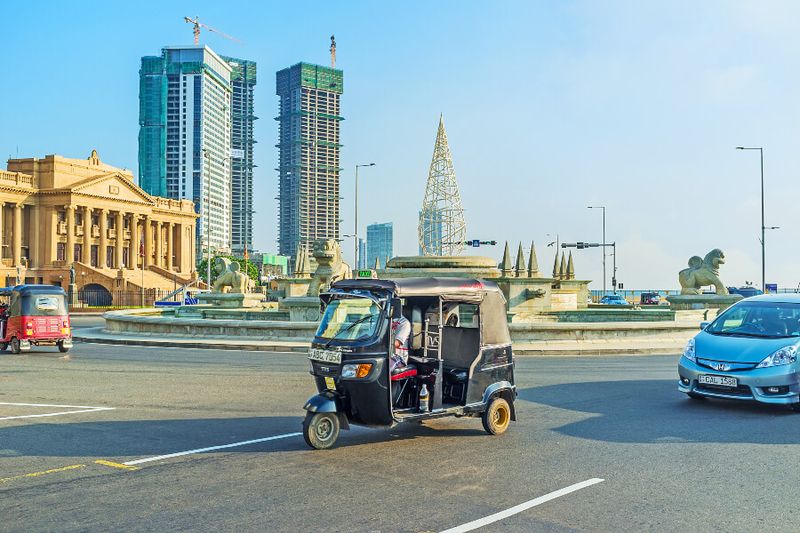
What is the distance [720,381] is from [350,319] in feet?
18.7

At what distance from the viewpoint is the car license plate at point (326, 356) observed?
332 inches

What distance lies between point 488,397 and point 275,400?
4385mm

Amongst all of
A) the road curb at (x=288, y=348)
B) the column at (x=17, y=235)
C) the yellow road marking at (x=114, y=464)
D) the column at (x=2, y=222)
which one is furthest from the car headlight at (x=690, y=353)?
the column at (x=2, y=222)

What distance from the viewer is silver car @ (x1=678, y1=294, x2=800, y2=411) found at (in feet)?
34.5

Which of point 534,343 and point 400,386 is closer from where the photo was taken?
point 400,386

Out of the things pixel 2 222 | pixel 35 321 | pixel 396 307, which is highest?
pixel 2 222

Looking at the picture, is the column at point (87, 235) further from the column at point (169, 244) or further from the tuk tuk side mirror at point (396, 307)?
the tuk tuk side mirror at point (396, 307)

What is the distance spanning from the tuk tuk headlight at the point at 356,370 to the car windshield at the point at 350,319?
1.18 ft

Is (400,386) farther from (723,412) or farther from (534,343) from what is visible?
(534,343)

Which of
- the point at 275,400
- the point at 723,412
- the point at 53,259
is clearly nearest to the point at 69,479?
the point at 275,400

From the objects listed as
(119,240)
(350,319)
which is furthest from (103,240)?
(350,319)

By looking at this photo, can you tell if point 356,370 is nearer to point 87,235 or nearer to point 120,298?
point 120,298

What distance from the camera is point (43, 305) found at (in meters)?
23.0

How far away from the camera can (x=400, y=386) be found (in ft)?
28.6
